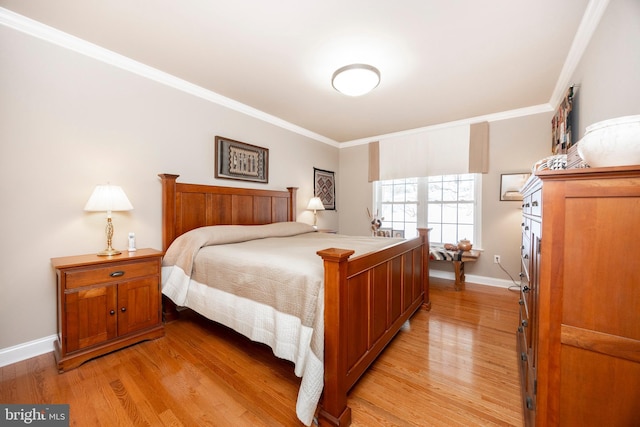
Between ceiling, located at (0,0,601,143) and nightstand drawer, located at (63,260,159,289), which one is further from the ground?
ceiling, located at (0,0,601,143)

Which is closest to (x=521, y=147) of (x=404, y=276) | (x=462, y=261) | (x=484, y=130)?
(x=484, y=130)

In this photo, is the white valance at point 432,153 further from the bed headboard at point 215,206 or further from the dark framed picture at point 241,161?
the dark framed picture at point 241,161

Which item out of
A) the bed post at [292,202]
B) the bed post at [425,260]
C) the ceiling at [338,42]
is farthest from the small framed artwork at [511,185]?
the bed post at [292,202]

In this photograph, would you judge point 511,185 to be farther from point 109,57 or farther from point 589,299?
point 109,57

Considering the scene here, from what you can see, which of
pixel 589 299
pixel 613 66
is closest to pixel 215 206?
pixel 589 299

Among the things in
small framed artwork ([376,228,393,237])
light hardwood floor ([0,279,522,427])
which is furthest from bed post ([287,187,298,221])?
light hardwood floor ([0,279,522,427])

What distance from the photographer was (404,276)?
7.48 feet

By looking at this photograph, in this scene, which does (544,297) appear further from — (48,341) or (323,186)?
(323,186)

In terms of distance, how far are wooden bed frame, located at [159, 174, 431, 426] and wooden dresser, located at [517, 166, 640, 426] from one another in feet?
2.59

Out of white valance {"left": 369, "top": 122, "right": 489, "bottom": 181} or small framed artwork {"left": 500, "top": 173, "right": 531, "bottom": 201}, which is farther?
white valance {"left": 369, "top": 122, "right": 489, "bottom": 181}

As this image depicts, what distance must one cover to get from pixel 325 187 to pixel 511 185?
2.83 metres

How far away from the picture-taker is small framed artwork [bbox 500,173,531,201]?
341cm

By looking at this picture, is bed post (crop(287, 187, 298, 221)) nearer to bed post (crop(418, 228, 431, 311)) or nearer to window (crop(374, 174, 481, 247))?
window (crop(374, 174, 481, 247))

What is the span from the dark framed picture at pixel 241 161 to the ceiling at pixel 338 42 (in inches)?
23.2
